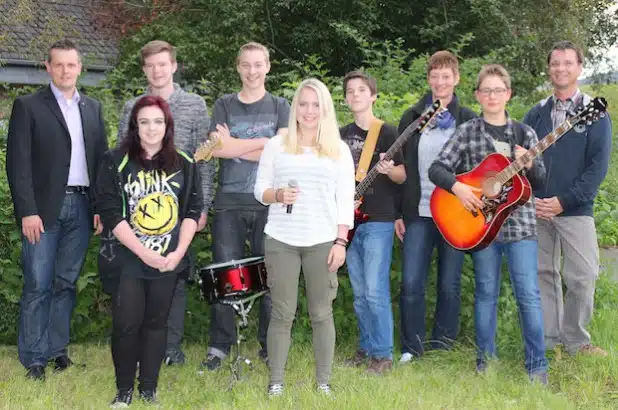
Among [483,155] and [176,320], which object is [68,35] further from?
[483,155]

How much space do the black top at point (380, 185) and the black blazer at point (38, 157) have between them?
71.4 inches

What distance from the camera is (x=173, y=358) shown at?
5.89 m

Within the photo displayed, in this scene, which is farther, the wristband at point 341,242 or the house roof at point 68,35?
A: the house roof at point 68,35

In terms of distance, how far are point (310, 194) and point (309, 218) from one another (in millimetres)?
150

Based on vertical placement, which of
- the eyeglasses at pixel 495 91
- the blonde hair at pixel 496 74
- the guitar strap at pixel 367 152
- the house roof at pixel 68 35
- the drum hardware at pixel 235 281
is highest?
the house roof at pixel 68 35

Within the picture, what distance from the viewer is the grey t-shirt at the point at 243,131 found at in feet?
18.4

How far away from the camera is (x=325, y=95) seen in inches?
197

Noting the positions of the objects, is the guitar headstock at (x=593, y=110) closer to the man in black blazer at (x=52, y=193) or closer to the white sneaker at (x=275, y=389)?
the white sneaker at (x=275, y=389)

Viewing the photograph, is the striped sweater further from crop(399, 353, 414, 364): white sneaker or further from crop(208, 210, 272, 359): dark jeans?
crop(399, 353, 414, 364): white sneaker

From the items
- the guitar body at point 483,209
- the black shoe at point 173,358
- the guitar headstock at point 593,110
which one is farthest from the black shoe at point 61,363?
the guitar headstock at point 593,110

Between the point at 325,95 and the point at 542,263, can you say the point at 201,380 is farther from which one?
the point at 542,263

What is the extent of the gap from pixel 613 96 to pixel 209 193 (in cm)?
2349

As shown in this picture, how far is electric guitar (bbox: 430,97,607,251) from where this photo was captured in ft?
16.8

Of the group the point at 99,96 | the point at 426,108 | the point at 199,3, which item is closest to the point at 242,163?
the point at 426,108
